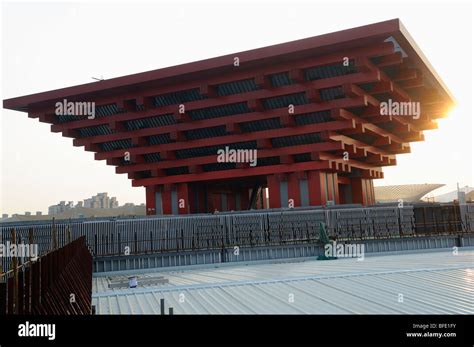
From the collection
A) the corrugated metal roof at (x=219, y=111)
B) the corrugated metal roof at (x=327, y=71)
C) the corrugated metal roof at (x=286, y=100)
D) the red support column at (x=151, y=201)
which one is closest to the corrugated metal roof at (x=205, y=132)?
the corrugated metal roof at (x=219, y=111)

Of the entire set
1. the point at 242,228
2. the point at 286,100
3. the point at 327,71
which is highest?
the point at 327,71

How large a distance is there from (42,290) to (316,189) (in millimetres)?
38504

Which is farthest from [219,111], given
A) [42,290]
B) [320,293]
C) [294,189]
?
[42,290]

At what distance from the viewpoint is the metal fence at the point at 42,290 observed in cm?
659

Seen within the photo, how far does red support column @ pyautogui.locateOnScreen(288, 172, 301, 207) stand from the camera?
4624cm

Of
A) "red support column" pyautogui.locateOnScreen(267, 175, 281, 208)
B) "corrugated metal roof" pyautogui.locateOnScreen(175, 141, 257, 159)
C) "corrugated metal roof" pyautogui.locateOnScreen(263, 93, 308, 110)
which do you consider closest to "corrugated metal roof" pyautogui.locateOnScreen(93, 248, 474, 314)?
"corrugated metal roof" pyautogui.locateOnScreen(263, 93, 308, 110)

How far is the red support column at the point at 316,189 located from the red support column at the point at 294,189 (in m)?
1.28

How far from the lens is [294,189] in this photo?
4672 centimetres

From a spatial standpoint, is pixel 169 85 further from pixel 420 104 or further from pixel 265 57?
pixel 420 104

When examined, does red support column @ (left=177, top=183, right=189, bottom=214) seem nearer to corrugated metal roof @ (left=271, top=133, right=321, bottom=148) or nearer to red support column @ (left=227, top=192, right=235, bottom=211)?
red support column @ (left=227, top=192, right=235, bottom=211)

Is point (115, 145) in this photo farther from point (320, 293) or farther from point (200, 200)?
point (320, 293)

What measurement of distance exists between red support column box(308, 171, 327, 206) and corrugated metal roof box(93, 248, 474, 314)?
81.3ft
